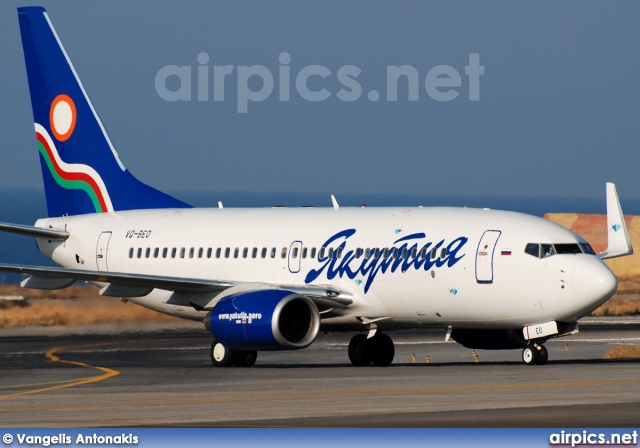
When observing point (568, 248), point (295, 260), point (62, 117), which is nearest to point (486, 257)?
→ point (568, 248)

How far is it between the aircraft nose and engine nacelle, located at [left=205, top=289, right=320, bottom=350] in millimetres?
6149

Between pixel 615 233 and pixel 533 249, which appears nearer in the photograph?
pixel 533 249

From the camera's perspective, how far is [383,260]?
35.4 m

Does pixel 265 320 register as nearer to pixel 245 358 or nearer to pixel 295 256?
pixel 245 358

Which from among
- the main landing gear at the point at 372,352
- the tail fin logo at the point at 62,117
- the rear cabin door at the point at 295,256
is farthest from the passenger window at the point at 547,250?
the tail fin logo at the point at 62,117

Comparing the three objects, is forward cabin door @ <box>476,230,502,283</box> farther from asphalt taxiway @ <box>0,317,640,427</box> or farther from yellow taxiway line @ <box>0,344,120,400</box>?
yellow taxiway line @ <box>0,344,120,400</box>

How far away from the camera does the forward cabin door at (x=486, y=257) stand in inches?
1326

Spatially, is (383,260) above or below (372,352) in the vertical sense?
above

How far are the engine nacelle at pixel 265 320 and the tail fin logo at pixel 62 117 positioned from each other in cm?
1042

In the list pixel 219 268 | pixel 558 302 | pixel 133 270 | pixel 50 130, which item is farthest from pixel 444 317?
pixel 50 130

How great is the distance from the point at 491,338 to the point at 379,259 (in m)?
3.70

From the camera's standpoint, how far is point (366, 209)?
123 ft

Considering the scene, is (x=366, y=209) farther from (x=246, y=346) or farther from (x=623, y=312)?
(x=623, y=312)

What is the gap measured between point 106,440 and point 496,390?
1021 centimetres
